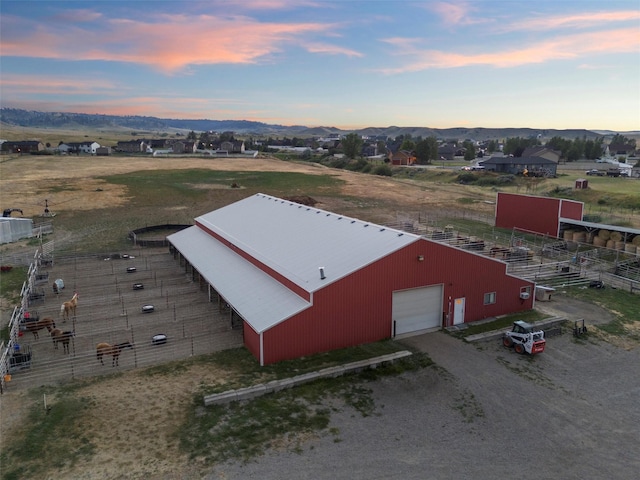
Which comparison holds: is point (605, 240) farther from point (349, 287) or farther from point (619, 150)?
point (619, 150)

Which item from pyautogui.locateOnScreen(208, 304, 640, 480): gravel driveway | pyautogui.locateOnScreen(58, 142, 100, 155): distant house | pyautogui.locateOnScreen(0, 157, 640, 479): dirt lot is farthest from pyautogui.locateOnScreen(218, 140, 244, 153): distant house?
pyautogui.locateOnScreen(208, 304, 640, 480): gravel driveway

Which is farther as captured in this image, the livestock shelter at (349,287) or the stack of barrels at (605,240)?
the stack of barrels at (605,240)

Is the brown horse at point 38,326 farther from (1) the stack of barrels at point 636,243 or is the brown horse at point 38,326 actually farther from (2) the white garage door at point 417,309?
(1) the stack of barrels at point 636,243

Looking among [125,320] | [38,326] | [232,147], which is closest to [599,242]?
[125,320]

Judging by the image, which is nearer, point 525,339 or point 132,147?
point 525,339

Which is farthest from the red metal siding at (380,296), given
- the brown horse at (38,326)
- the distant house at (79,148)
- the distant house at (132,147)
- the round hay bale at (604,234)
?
the distant house at (132,147)

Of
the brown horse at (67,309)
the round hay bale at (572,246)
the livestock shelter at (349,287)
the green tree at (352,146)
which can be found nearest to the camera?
the livestock shelter at (349,287)

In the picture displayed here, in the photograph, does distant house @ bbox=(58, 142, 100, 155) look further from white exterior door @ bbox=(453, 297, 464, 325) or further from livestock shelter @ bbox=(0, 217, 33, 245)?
white exterior door @ bbox=(453, 297, 464, 325)

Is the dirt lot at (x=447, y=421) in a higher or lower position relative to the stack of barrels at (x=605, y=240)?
lower
